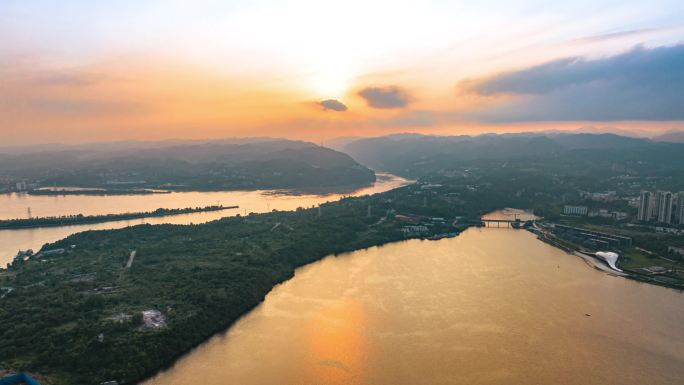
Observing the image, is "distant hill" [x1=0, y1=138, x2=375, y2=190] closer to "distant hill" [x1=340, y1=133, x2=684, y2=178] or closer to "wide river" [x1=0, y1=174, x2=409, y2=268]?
"wide river" [x1=0, y1=174, x2=409, y2=268]

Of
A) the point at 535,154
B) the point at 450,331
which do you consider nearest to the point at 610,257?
the point at 450,331

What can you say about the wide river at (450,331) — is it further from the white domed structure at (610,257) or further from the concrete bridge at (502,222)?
the concrete bridge at (502,222)

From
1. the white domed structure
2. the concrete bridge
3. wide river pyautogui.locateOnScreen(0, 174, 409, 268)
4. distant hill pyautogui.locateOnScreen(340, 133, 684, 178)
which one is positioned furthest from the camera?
distant hill pyautogui.locateOnScreen(340, 133, 684, 178)

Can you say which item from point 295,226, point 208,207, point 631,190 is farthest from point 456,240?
point 631,190

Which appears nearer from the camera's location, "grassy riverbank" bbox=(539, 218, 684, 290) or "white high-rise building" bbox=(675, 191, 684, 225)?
"grassy riverbank" bbox=(539, 218, 684, 290)

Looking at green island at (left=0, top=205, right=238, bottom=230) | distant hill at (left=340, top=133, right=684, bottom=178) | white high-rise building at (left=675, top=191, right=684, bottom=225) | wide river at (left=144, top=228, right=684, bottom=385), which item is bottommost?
wide river at (left=144, top=228, right=684, bottom=385)

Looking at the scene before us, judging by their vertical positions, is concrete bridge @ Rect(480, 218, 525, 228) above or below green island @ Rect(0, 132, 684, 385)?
below

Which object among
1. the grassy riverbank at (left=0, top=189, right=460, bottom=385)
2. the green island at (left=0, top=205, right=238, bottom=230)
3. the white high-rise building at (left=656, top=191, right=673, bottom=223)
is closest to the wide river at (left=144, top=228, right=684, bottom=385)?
the grassy riverbank at (left=0, top=189, right=460, bottom=385)
